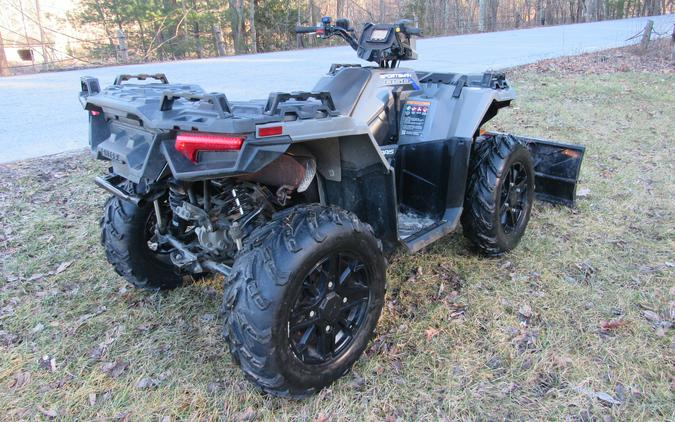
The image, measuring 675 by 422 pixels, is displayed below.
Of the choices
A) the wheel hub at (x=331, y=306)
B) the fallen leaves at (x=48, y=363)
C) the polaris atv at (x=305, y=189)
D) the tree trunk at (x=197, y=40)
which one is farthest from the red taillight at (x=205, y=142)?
the tree trunk at (x=197, y=40)

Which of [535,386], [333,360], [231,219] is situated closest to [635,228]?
[535,386]

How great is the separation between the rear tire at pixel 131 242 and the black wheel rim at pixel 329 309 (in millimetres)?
1369

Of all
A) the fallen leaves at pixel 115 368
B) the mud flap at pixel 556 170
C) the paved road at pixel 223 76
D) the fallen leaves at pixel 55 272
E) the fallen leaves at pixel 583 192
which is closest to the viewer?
the fallen leaves at pixel 115 368

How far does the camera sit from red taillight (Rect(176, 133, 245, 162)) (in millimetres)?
2057

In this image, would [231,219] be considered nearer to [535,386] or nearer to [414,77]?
[414,77]

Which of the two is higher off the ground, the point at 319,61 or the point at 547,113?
the point at 319,61

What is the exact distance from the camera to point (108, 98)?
2.53 m

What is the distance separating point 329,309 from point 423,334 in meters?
0.83

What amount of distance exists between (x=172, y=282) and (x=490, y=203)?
238 cm

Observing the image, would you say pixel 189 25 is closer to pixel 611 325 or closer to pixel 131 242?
pixel 131 242

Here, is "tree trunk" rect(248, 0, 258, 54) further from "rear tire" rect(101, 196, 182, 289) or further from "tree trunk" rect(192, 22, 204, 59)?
"rear tire" rect(101, 196, 182, 289)

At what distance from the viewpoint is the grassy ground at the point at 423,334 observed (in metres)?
2.55

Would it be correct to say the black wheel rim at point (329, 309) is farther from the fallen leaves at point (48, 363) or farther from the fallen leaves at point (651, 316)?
the fallen leaves at point (651, 316)

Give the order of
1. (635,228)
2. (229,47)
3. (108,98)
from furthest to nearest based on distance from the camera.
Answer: (229,47) < (635,228) < (108,98)
